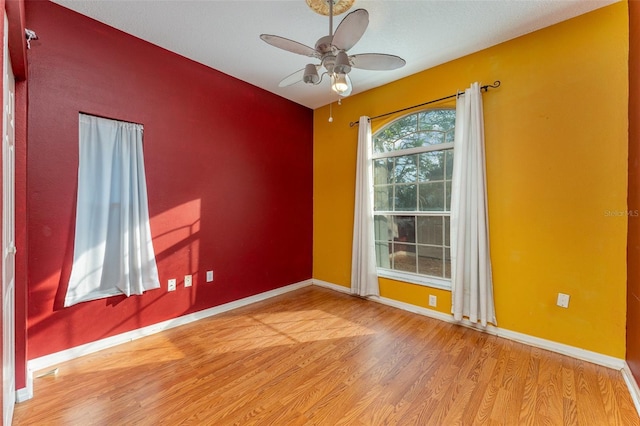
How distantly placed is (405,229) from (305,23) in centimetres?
242

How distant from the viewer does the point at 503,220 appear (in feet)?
8.72

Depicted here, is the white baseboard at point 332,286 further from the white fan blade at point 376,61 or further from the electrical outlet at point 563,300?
the white fan blade at point 376,61

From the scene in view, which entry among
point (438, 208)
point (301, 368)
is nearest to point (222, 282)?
point (301, 368)

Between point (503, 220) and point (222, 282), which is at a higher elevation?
point (503, 220)

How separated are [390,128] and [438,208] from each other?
3.97 ft

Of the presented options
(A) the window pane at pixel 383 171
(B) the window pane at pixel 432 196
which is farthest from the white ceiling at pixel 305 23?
(B) the window pane at pixel 432 196

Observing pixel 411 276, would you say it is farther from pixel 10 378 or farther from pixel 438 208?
pixel 10 378

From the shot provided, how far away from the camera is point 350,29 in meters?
1.67

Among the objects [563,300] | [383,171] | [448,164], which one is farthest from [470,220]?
[383,171]

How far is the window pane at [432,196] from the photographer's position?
3.17 metres

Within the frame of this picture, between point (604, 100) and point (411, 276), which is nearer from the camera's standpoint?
point (604, 100)

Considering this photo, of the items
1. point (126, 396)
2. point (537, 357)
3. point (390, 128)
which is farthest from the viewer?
point (390, 128)

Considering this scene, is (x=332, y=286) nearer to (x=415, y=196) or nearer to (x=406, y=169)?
(x=415, y=196)

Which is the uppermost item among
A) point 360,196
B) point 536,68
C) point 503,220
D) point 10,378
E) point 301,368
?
point 536,68
